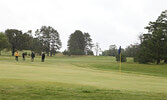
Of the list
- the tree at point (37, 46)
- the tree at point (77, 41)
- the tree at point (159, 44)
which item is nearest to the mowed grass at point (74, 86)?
the tree at point (159, 44)

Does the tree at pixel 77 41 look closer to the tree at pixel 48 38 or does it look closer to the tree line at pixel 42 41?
the tree line at pixel 42 41

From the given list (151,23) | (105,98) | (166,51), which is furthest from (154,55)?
(105,98)

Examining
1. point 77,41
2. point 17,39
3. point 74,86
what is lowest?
point 74,86

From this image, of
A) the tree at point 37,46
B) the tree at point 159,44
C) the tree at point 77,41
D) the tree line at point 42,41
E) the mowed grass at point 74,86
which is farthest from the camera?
the tree at point 77,41

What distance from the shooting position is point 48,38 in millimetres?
109875

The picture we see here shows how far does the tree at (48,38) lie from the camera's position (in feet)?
359

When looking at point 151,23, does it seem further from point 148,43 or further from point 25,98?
point 25,98

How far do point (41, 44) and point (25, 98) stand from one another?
10483 centimetres

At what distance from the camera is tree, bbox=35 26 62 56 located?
109512mm

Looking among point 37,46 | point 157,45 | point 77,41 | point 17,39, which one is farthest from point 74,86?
point 77,41

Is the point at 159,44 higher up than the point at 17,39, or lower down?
lower down

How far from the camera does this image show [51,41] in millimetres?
111500

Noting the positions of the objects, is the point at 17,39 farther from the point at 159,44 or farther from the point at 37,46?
the point at 159,44

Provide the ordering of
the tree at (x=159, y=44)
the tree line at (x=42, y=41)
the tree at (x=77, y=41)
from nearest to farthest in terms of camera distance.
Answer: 1. the tree at (x=159, y=44)
2. the tree line at (x=42, y=41)
3. the tree at (x=77, y=41)
